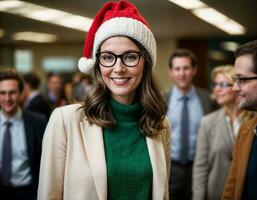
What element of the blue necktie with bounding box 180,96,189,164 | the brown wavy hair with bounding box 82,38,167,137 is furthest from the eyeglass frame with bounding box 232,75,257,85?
the blue necktie with bounding box 180,96,189,164

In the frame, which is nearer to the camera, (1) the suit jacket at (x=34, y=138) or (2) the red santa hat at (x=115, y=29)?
(2) the red santa hat at (x=115, y=29)

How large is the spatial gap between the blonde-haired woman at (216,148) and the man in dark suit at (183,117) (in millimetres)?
329

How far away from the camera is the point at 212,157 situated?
3146 mm

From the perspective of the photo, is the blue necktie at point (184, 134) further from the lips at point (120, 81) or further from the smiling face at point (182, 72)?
the lips at point (120, 81)

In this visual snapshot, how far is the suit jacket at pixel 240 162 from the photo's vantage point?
212 centimetres

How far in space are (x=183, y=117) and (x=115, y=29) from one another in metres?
2.06

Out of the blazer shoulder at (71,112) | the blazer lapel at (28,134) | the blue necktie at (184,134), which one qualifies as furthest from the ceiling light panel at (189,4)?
the blazer shoulder at (71,112)

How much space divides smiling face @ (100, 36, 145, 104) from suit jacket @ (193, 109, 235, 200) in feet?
5.15

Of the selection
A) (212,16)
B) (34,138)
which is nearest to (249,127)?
(34,138)

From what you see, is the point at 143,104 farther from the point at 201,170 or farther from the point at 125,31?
the point at 201,170

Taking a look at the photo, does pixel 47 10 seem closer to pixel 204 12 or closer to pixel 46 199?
pixel 204 12

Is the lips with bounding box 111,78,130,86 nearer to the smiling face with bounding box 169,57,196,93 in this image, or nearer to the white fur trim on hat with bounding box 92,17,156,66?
the white fur trim on hat with bounding box 92,17,156,66

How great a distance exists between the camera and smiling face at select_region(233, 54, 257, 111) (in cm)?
197

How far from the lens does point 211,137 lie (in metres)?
3.21
